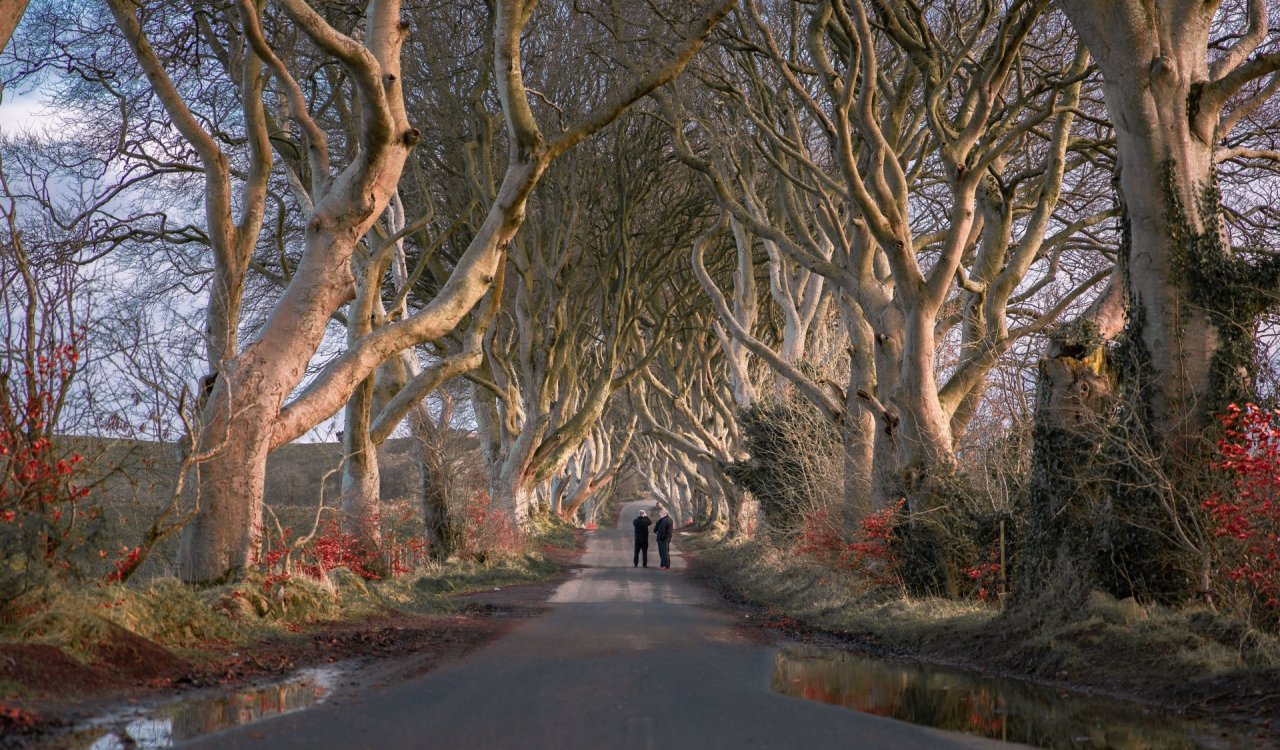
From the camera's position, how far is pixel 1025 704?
8086mm

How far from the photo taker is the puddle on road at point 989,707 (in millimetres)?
6664

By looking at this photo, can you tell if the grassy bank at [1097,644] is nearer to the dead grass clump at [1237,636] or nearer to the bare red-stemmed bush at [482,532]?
the dead grass clump at [1237,636]

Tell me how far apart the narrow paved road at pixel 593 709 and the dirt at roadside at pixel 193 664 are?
29.3 inches

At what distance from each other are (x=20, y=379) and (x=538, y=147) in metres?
7.35

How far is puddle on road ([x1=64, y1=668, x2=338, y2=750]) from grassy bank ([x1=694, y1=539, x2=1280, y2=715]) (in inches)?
231

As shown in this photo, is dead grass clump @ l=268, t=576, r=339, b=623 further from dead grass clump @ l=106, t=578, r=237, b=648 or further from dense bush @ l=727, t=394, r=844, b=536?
dense bush @ l=727, t=394, r=844, b=536

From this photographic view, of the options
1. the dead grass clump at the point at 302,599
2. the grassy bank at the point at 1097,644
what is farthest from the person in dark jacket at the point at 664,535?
the dead grass clump at the point at 302,599

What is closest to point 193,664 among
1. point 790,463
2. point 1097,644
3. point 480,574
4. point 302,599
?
point 302,599

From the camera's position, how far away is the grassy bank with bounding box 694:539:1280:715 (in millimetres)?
7996

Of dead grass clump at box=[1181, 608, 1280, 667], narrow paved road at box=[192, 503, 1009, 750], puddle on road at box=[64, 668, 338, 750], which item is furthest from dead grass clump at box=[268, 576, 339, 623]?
dead grass clump at box=[1181, 608, 1280, 667]

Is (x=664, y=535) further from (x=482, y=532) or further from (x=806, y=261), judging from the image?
(x=806, y=261)

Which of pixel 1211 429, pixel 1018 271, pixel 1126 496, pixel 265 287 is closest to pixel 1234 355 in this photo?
pixel 1211 429

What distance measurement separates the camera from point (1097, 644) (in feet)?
31.5

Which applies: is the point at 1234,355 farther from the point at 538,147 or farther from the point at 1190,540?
the point at 538,147
